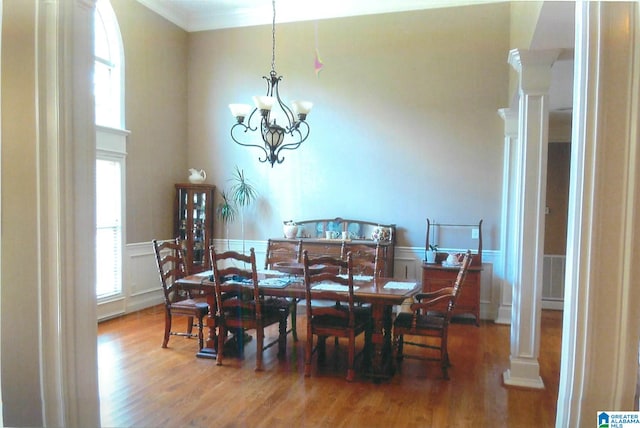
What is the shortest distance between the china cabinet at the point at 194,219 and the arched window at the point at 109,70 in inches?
48.7

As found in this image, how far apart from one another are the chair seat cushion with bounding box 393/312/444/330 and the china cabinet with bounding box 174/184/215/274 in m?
3.21

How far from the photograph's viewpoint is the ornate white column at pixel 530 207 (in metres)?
3.23

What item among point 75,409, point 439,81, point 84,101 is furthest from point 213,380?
point 439,81

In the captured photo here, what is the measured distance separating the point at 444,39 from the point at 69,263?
17.3 feet

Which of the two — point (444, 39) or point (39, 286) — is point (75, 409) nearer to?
point (39, 286)

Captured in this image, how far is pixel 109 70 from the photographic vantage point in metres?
5.31

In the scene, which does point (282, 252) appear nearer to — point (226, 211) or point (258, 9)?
point (226, 211)

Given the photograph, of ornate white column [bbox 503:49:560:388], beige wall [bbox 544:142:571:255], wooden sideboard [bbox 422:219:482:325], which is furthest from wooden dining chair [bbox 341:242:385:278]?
beige wall [bbox 544:142:571:255]

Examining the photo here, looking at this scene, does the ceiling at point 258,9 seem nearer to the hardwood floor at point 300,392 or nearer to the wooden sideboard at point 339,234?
the wooden sideboard at point 339,234

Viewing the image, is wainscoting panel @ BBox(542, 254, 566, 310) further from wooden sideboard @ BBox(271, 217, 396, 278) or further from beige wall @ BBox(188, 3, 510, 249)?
wooden sideboard @ BBox(271, 217, 396, 278)

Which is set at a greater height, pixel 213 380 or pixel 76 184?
pixel 76 184

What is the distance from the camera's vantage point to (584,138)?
1.14 metres

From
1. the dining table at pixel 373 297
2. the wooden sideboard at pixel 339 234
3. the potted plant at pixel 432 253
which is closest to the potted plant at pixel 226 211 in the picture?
the wooden sideboard at pixel 339 234

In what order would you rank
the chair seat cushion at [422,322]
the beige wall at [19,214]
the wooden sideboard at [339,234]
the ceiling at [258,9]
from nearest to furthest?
the beige wall at [19,214] < the chair seat cushion at [422,322] < the wooden sideboard at [339,234] < the ceiling at [258,9]
